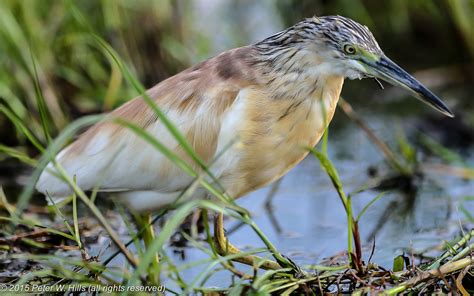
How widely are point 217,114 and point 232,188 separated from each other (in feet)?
0.97

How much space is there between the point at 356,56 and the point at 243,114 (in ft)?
1.58

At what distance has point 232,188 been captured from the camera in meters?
3.52

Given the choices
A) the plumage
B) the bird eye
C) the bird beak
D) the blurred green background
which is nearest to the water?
the plumage

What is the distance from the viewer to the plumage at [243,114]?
341cm

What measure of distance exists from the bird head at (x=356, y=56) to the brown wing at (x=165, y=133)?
0.32 meters

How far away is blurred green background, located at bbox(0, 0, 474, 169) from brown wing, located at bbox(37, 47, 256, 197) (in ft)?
2.59

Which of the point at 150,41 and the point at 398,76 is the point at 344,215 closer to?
the point at 398,76

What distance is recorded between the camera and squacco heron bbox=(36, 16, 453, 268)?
11.0 ft

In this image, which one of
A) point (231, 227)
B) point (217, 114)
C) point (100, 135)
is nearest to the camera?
point (217, 114)

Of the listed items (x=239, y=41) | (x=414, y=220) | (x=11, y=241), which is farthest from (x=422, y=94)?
(x=239, y=41)

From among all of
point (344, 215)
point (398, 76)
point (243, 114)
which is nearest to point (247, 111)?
point (243, 114)

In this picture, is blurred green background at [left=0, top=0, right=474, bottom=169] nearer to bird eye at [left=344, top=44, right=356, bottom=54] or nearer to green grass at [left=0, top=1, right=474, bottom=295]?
green grass at [left=0, top=1, right=474, bottom=295]

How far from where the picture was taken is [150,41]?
5918 mm

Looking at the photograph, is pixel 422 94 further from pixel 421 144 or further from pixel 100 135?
pixel 421 144
